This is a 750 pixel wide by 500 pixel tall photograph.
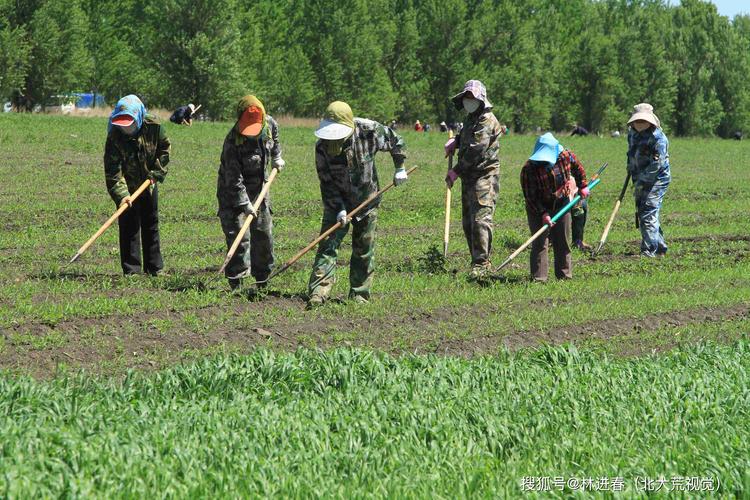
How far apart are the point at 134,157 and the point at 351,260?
2.70 metres

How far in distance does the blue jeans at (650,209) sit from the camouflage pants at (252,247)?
567cm

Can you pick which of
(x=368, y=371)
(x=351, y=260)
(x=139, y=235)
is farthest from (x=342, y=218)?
(x=368, y=371)

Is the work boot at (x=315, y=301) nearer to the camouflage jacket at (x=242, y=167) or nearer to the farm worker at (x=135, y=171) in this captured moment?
the camouflage jacket at (x=242, y=167)

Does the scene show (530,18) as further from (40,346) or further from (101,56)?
(40,346)

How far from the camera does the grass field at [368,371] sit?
202 inches

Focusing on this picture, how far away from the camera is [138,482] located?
474 cm

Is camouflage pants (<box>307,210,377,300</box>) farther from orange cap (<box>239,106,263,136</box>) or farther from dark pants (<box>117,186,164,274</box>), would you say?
dark pants (<box>117,186,164,274</box>)

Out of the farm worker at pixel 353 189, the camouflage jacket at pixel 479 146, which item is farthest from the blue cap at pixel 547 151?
the farm worker at pixel 353 189

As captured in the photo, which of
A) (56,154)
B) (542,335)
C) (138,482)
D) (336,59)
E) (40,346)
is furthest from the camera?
(336,59)

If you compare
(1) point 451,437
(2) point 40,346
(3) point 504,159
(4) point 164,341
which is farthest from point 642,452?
(3) point 504,159

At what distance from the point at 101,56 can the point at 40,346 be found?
39.8 meters

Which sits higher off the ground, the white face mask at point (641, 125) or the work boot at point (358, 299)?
the white face mask at point (641, 125)

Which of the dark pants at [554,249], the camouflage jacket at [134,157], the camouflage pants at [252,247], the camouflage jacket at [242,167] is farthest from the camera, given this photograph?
the dark pants at [554,249]

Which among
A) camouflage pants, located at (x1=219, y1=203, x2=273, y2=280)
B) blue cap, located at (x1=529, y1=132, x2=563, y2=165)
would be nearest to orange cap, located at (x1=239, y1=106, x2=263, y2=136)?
camouflage pants, located at (x1=219, y1=203, x2=273, y2=280)
